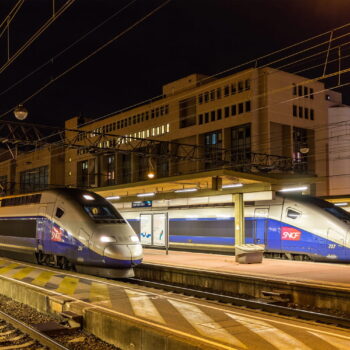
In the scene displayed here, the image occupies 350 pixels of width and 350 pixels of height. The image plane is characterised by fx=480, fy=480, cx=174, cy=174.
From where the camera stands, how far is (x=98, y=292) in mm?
12008

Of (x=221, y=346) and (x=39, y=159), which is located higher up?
(x=39, y=159)

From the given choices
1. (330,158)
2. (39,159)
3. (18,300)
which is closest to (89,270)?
(18,300)

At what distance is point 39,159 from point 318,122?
4414 centimetres

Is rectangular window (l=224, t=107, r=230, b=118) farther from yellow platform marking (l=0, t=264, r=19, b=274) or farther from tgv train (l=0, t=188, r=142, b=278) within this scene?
yellow platform marking (l=0, t=264, r=19, b=274)

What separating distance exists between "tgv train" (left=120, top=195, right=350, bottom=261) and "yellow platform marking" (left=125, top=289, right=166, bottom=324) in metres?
9.84

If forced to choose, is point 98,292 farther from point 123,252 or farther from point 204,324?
point 204,324

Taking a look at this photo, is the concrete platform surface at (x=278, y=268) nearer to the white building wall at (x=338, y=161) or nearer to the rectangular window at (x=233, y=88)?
the rectangular window at (x=233, y=88)

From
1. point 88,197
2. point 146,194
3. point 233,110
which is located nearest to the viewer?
point 88,197

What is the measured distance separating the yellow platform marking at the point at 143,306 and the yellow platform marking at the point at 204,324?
51 cm

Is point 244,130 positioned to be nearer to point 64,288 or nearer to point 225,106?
point 225,106

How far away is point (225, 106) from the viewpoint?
52.9 meters

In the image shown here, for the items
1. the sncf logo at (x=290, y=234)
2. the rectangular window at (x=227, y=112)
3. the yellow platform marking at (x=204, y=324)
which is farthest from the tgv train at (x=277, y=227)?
the rectangular window at (x=227, y=112)

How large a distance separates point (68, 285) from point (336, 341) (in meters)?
7.93

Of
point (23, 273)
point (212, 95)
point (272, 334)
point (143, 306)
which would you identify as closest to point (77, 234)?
point (23, 273)
